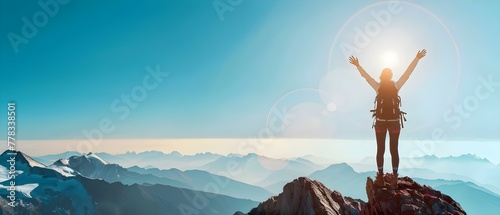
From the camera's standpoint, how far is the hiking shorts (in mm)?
16984

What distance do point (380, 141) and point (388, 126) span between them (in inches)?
40.4

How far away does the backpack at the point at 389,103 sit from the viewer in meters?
17.0

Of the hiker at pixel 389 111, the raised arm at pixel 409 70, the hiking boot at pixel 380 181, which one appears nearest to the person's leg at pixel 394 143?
the hiker at pixel 389 111

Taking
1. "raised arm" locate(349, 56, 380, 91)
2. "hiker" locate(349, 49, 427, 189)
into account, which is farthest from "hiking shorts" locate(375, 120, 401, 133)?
"raised arm" locate(349, 56, 380, 91)

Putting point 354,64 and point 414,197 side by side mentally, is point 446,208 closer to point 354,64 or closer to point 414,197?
point 414,197

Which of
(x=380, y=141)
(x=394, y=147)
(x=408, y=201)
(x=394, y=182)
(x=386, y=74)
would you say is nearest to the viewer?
(x=408, y=201)

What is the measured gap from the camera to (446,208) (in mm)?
16797

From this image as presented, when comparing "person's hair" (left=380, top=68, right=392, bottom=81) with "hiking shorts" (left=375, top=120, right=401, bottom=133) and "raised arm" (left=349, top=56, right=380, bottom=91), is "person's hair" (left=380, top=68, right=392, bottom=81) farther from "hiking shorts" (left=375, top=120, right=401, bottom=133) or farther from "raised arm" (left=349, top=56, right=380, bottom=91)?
"hiking shorts" (left=375, top=120, right=401, bottom=133)

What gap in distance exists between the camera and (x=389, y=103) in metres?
17.1

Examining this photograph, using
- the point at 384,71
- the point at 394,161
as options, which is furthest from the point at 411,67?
the point at 394,161

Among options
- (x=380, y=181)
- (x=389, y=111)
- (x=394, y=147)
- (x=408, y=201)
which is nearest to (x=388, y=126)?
(x=389, y=111)

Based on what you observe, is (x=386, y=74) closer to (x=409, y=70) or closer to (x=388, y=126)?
(x=409, y=70)

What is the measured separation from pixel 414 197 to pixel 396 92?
243 inches

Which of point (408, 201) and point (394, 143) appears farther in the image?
point (394, 143)
